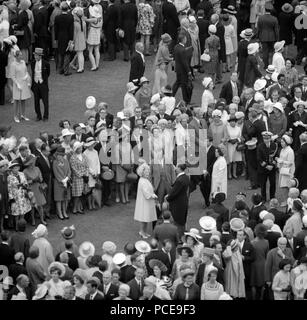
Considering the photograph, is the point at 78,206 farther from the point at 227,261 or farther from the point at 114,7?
the point at 114,7

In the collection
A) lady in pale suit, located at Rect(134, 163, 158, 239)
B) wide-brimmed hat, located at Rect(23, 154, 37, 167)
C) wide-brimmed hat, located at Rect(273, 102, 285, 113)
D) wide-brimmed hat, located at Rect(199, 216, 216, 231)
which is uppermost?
wide-brimmed hat, located at Rect(273, 102, 285, 113)

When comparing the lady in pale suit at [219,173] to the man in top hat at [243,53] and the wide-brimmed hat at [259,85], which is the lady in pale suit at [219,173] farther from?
the man in top hat at [243,53]

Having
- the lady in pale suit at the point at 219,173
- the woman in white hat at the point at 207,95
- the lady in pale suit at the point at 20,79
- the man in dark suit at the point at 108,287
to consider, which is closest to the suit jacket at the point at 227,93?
the woman in white hat at the point at 207,95

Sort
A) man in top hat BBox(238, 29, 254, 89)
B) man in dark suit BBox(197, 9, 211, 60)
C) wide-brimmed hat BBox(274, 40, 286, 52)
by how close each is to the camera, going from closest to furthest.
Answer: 1. man in top hat BBox(238, 29, 254, 89)
2. wide-brimmed hat BBox(274, 40, 286, 52)
3. man in dark suit BBox(197, 9, 211, 60)

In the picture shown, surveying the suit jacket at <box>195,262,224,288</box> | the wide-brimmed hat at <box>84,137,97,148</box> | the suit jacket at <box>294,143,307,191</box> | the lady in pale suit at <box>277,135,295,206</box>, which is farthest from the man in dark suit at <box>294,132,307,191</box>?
the suit jacket at <box>195,262,224,288</box>

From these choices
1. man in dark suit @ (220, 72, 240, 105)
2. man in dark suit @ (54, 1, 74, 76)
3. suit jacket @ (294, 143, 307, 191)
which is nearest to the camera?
suit jacket @ (294, 143, 307, 191)

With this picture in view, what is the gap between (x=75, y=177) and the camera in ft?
94.2

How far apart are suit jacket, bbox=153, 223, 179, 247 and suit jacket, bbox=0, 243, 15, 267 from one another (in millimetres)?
2773

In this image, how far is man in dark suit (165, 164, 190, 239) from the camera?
90.7 feet

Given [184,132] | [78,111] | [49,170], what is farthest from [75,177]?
[78,111]

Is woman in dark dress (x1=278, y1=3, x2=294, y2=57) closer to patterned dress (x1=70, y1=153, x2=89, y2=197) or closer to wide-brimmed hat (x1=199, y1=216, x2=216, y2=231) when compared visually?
patterned dress (x1=70, y1=153, x2=89, y2=197)

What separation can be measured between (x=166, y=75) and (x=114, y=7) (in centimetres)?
318

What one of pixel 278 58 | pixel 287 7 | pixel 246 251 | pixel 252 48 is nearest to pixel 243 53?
pixel 252 48

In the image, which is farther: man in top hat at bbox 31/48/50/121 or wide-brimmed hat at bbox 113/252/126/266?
man in top hat at bbox 31/48/50/121
